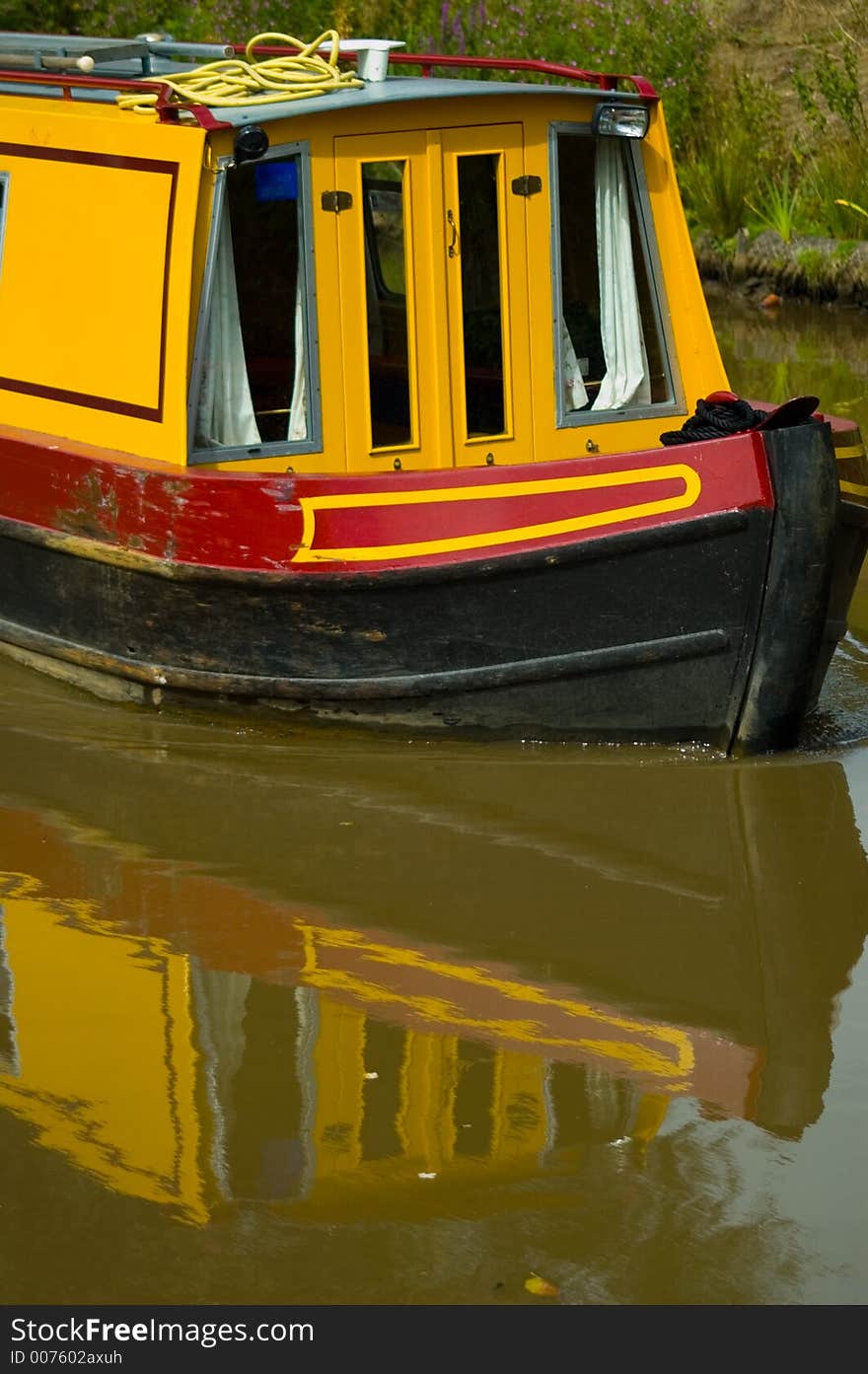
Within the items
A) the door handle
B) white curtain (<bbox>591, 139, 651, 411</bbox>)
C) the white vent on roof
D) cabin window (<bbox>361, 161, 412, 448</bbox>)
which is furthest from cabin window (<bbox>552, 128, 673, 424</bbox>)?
the white vent on roof

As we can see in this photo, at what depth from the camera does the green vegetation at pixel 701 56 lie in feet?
49.3

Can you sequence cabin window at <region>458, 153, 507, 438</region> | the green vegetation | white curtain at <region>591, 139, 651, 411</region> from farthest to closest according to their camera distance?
the green vegetation → white curtain at <region>591, 139, 651, 411</region> → cabin window at <region>458, 153, 507, 438</region>

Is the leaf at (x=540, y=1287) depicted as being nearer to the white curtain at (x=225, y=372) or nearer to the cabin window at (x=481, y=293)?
the white curtain at (x=225, y=372)

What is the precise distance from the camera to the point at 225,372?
20.3 ft

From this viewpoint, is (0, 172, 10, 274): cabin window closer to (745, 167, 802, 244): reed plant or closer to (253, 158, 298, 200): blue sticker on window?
(253, 158, 298, 200): blue sticker on window

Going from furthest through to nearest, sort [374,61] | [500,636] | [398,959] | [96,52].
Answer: [96,52]
[374,61]
[500,636]
[398,959]

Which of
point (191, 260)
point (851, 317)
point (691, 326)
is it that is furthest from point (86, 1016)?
point (851, 317)

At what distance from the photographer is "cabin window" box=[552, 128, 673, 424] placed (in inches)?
256

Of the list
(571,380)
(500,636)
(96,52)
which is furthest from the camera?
(96,52)

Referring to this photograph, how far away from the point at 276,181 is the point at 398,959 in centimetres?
274

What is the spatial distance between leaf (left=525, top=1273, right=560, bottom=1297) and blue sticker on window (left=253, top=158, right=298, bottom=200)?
12.6 ft

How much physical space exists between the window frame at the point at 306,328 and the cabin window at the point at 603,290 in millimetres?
888

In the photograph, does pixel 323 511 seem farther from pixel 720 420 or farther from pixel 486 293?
pixel 720 420

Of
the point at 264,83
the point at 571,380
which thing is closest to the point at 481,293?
the point at 571,380
